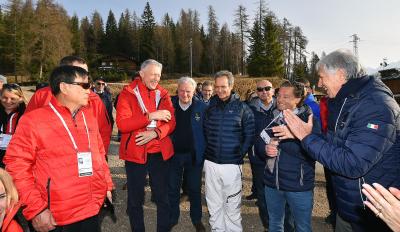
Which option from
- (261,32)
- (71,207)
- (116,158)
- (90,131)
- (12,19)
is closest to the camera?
(71,207)

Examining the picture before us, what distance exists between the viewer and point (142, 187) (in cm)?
413

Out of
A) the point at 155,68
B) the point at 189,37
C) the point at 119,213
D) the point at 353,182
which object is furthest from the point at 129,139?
the point at 189,37

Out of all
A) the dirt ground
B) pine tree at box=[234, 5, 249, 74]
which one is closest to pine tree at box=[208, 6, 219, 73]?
pine tree at box=[234, 5, 249, 74]

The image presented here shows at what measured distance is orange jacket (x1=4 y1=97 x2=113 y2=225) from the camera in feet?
8.34

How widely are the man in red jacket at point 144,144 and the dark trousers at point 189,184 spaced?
0.54 m

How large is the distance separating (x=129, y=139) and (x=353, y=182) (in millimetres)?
2673

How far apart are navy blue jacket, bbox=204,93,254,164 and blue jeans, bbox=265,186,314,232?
714 mm

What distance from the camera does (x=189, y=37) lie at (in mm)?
66500

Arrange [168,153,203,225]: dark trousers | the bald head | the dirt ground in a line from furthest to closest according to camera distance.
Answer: the bald head → the dirt ground → [168,153,203,225]: dark trousers

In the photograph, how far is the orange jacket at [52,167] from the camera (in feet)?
8.34

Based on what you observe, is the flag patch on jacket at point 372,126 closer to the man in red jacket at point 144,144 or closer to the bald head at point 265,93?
the man in red jacket at point 144,144

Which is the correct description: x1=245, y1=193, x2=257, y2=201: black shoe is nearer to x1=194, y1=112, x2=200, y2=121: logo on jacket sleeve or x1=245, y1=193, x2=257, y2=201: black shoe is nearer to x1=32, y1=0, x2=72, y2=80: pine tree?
x1=194, y1=112, x2=200, y2=121: logo on jacket sleeve

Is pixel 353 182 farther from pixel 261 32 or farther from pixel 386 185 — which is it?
pixel 261 32

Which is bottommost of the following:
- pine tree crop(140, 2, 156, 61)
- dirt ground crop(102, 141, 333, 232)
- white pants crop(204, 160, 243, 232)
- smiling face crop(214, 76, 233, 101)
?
dirt ground crop(102, 141, 333, 232)
